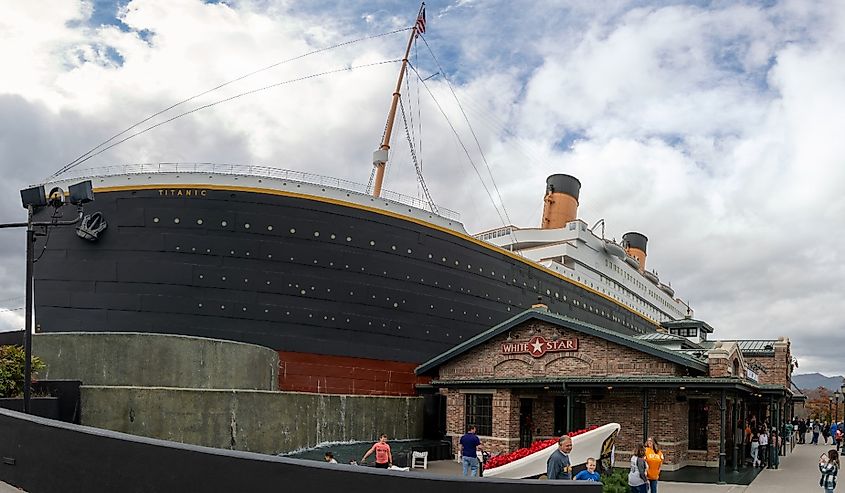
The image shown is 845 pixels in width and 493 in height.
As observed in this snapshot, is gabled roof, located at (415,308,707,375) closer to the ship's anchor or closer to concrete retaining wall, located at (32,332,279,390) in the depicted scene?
concrete retaining wall, located at (32,332,279,390)

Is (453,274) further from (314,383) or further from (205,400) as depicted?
(205,400)

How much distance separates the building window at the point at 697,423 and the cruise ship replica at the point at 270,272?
11.5 m

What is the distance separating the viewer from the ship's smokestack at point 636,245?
6756 cm

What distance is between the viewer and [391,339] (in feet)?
98.3

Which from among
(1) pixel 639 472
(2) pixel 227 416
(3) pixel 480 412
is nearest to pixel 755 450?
(3) pixel 480 412

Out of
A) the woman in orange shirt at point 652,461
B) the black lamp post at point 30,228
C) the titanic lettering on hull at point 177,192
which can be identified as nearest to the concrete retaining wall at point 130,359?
the black lamp post at point 30,228

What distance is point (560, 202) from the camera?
178 ft

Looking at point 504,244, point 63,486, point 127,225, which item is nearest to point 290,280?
point 127,225

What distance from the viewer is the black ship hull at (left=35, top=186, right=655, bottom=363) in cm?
2634

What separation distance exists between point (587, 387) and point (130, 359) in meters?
13.1

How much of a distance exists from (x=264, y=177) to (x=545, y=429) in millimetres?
13966

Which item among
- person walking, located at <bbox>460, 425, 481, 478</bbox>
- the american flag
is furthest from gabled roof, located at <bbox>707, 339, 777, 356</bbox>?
person walking, located at <bbox>460, 425, 481, 478</bbox>

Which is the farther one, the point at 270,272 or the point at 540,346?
→ the point at 270,272

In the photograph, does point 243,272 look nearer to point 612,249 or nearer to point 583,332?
point 583,332
